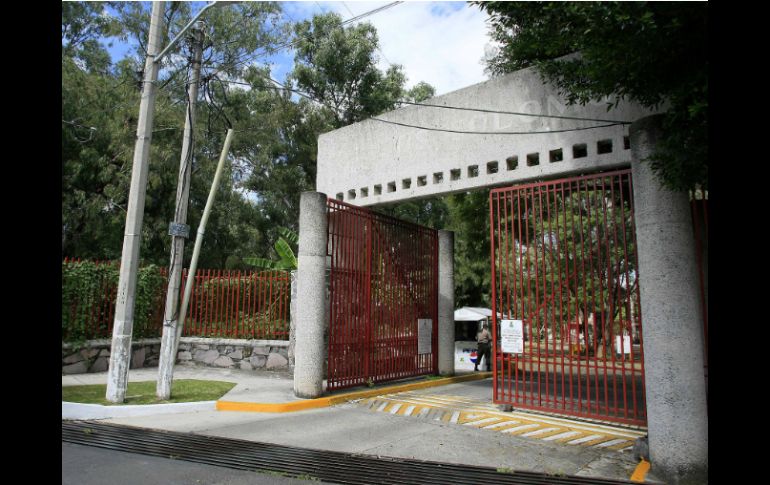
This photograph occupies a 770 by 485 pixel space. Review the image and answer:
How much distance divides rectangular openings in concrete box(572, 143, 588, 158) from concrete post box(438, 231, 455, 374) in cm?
447

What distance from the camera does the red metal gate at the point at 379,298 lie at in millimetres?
10156

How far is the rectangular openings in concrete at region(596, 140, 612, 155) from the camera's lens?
26.6ft

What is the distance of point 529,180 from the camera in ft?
29.1

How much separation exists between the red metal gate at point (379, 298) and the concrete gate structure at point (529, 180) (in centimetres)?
42

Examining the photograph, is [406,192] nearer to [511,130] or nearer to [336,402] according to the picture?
[511,130]

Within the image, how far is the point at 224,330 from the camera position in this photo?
44.4 ft

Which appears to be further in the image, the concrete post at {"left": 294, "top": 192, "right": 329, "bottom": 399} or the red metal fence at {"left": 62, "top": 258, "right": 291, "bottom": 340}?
the red metal fence at {"left": 62, "top": 258, "right": 291, "bottom": 340}

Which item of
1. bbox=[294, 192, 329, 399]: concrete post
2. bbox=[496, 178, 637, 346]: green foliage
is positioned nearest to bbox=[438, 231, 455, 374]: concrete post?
bbox=[496, 178, 637, 346]: green foliage

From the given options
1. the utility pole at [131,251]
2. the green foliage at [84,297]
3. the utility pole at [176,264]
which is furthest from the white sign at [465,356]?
the utility pole at [131,251]

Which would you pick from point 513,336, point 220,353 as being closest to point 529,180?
point 513,336

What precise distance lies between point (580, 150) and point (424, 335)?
5.64 meters

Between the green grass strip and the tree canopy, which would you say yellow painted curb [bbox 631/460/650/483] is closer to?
the green grass strip

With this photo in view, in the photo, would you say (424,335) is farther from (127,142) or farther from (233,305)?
(127,142)
